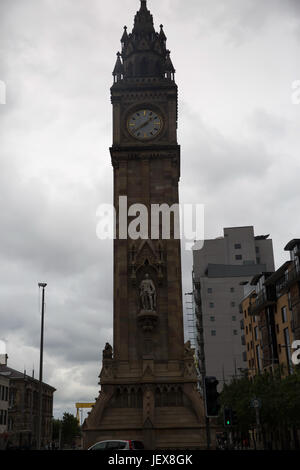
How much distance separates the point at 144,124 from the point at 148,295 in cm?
1895

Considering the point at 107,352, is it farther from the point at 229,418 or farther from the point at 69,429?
the point at 69,429

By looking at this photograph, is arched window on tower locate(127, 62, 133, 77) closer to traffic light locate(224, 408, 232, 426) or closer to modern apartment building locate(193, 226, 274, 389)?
traffic light locate(224, 408, 232, 426)

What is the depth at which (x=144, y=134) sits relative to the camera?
56.4m

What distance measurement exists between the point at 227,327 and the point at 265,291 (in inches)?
1471

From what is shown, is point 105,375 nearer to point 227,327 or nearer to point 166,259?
point 166,259

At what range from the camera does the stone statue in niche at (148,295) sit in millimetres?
49719

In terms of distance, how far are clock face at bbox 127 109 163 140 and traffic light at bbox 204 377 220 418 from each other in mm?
39001

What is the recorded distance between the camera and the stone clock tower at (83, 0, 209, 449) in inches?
1809

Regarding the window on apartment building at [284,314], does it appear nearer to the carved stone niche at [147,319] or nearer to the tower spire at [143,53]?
the carved stone niche at [147,319]

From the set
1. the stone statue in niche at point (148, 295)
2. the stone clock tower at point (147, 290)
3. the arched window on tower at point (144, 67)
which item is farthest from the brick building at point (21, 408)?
the arched window on tower at point (144, 67)

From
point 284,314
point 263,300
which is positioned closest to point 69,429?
point 263,300

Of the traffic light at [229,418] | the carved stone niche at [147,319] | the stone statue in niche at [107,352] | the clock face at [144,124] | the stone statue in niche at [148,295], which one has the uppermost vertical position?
the clock face at [144,124]

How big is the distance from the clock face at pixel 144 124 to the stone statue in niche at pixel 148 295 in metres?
16.1
